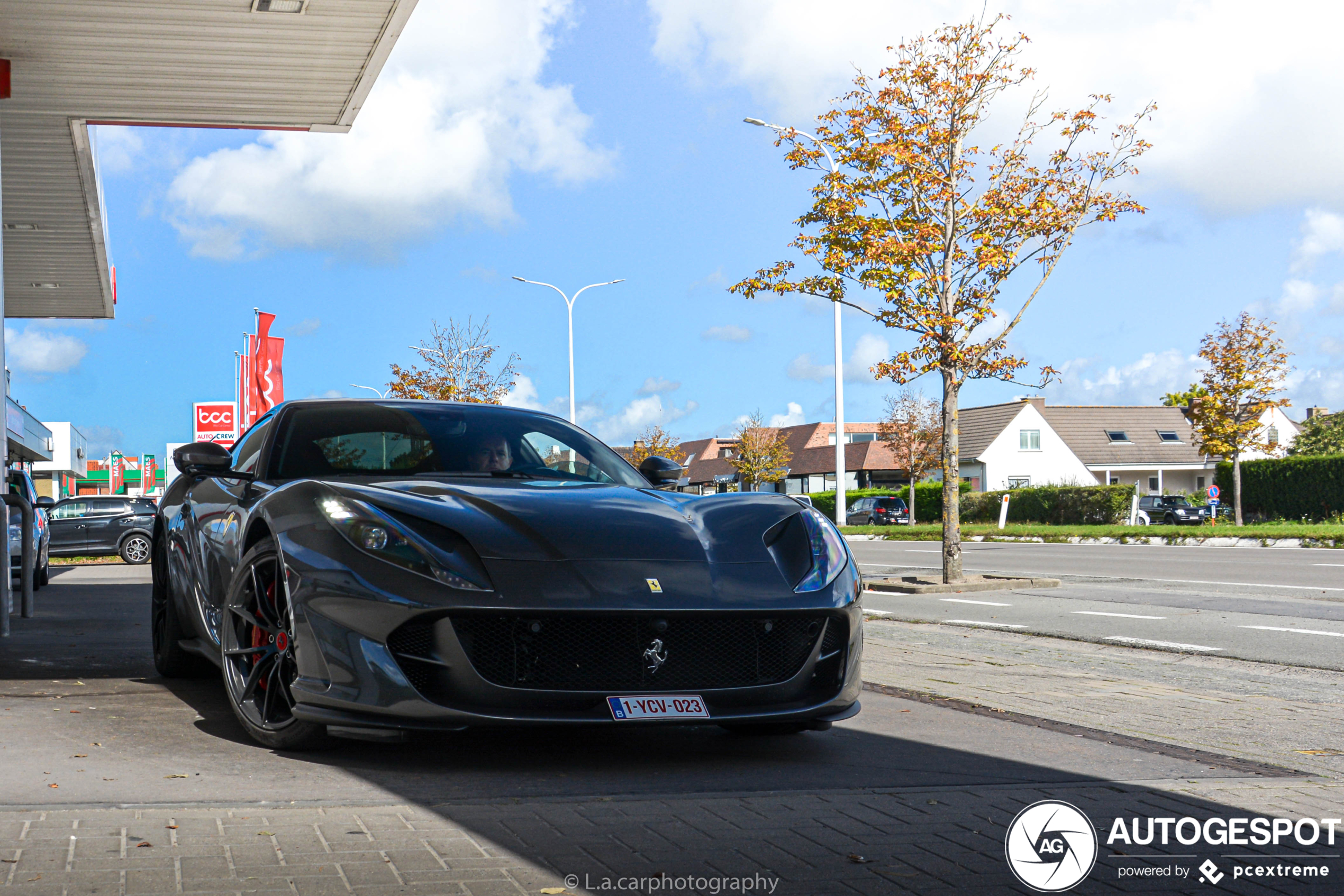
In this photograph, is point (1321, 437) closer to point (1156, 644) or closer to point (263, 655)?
point (1156, 644)

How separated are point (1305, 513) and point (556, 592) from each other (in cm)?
4249

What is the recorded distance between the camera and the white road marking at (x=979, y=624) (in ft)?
35.3

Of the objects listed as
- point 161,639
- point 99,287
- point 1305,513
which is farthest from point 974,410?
point 161,639

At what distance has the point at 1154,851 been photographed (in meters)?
3.40

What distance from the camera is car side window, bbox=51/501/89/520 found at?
1033 inches

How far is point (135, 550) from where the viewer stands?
24984 millimetres

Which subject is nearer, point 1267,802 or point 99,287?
point 1267,802

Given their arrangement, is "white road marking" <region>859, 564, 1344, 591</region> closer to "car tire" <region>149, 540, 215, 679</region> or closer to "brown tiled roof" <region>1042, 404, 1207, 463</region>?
"car tire" <region>149, 540, 215, 679</region>

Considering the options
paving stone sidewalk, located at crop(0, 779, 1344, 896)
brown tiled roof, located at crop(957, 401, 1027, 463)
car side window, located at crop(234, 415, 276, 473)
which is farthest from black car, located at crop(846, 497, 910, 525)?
paving stone sidewalk, located at crop(0, 779, 1344, 896)

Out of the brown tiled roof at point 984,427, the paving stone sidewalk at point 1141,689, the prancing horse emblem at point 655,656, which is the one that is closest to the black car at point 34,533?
the paving stone sidewalk at point 1141,689

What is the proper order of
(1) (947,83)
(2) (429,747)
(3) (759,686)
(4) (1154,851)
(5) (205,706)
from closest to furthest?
(4) (1154,851) < (3) (759,686) < (2) (429,747) < (5) (205,706) < (1) (947,83)

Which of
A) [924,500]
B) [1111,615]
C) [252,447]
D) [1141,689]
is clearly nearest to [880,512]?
[924,500]

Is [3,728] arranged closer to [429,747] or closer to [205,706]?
[205,706]

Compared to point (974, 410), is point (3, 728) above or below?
below
